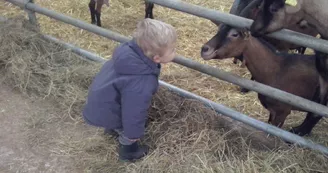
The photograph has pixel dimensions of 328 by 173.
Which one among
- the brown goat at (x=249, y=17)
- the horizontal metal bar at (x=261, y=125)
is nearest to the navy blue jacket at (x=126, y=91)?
the horizontal metal bar at (x=261, y=125)

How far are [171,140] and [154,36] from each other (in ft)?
2.94

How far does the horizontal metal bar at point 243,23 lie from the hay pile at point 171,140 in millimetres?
757

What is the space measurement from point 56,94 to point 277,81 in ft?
6.91

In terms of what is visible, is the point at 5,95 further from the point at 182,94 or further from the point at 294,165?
the point at 294,165

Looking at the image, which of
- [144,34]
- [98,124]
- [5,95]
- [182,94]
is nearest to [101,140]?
[98,124]

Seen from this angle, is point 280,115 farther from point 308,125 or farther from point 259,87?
point 259,87

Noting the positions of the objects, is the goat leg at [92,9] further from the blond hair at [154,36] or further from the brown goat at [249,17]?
the blond hair at [154,36]

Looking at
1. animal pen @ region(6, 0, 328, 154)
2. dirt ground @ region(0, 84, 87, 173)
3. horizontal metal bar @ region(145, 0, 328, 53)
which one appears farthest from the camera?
dirt ground @ region(0, 84, 87, 173)

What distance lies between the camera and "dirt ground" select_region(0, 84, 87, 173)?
10.9 ft

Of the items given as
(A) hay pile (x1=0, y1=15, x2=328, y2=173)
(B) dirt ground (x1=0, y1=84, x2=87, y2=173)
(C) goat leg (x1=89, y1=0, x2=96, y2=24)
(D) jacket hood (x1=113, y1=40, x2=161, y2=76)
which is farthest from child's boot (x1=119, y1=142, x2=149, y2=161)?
(C) goat leg (x1=89, y1=0, x2=96, y2=24)

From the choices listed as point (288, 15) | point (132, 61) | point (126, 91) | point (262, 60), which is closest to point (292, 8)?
point (288, 15)

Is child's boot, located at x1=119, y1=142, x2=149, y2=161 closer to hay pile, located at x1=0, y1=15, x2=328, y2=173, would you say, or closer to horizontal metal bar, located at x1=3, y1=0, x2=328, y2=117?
hay pile, located at x1=0, y1=15, x2=328, y2=173

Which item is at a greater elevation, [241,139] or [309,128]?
[241,139]

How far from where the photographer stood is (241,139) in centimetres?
336
